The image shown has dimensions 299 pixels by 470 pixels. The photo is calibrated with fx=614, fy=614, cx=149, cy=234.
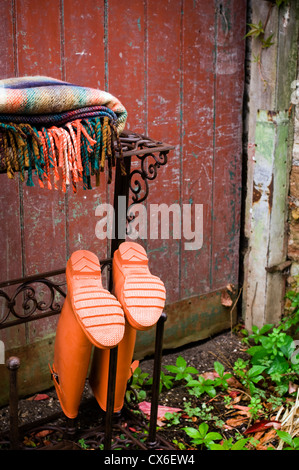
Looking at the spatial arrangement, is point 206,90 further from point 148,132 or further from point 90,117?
point 90,117

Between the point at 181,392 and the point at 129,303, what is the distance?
3.46 feet

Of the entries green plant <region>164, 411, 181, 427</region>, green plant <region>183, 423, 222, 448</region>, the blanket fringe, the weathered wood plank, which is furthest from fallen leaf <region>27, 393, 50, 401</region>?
the blanket fringe

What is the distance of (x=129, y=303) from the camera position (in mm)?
1809

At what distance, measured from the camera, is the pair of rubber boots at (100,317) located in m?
1.75

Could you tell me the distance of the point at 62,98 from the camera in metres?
1.69

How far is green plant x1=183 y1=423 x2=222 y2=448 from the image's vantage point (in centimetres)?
232

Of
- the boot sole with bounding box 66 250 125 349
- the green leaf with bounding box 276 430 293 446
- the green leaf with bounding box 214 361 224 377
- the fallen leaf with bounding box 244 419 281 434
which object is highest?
the boot sole with bounding box 66 250 125 349

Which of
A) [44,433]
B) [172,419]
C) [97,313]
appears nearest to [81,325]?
[97,313]

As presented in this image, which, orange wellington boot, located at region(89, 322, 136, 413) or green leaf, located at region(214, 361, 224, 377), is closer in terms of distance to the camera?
orange wellington boot, located at region(89, 322, 136, 413)

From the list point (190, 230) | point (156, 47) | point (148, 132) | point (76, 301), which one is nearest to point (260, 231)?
point (190, 230)

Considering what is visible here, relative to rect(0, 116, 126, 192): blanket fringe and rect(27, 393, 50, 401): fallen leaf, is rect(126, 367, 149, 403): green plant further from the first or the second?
rect(0, 116, 126, 192): blanket fringe

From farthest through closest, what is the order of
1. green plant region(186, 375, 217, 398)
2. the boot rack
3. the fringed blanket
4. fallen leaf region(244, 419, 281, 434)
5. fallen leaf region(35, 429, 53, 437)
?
green plant region(186, 375, 217, 398), fallen leaf region(244, 419, 281, 434), fallen leaf region(35, 429, 53, 437), the boot rack, the fringed blanket

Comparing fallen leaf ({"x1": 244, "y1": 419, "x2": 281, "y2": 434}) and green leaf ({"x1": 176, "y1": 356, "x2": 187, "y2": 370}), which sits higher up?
green leaf ({"x1": 176, "y1": 356, "x2": 187, "y2": 370})

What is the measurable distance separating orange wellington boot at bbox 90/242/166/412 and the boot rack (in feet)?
0.31
